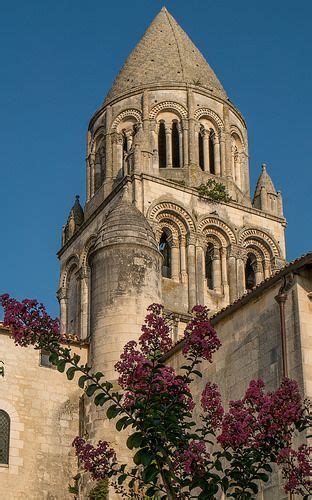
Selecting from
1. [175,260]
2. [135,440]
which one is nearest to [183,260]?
[175,260]

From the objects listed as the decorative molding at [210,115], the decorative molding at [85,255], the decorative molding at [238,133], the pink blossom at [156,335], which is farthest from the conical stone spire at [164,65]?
the pink blossom at [156,335]

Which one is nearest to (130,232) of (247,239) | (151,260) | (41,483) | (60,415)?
(151,260)

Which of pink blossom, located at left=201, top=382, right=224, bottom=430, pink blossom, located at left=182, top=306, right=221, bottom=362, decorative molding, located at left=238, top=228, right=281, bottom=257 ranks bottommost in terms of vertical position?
pink blossom, located at left=201, top=382, right=224, bottom=430

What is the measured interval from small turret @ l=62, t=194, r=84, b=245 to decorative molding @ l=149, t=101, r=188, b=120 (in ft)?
15.2

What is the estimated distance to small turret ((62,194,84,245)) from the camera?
39.3m

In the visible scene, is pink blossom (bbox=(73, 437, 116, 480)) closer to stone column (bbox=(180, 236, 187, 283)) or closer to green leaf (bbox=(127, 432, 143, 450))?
green leaf (bbox=(127, 432, 143, 450))

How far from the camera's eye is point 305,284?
1722 cm

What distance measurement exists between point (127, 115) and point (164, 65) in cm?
297

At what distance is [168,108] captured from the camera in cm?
3856

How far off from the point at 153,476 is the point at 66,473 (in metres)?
12.3

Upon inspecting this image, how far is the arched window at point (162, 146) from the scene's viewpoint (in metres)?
38.0

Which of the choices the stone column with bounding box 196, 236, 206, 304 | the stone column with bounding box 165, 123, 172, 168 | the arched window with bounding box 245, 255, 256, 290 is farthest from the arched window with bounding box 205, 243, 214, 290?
the stone column with bounding box 165, 123, 172, 168

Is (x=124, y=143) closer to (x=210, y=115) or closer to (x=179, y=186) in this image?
(x=210, y=115)

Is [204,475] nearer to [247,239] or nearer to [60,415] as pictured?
[60,415]
